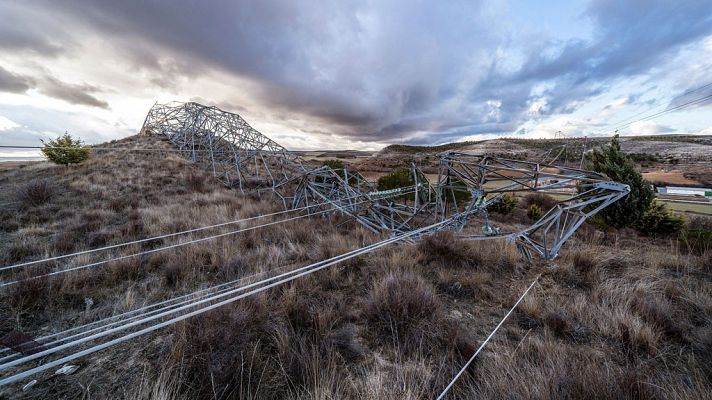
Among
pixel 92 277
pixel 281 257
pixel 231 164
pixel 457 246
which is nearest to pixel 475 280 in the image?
pixel 457 246

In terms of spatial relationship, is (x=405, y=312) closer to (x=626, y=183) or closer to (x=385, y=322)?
(x=385, y=322)

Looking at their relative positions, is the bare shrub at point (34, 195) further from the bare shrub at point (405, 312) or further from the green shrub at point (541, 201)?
the green shrub at point (541, 201)

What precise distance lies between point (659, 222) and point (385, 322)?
728 inches

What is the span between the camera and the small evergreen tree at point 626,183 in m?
12.8

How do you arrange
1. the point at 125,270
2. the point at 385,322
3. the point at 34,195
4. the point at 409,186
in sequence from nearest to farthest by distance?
the point at 385,322
the point at 125,270
the point at 34,195
the point at 409,186

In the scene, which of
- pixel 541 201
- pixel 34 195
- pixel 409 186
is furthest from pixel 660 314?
pixel 541 201

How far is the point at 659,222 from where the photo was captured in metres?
12.8

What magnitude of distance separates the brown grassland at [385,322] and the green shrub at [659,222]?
33.2 ft

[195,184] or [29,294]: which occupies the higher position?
[195,184]

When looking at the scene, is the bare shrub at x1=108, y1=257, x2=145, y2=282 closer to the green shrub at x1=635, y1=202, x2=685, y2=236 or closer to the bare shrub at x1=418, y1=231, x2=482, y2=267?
the bare shrub at x1=418, y1=231, x2=482, y2=267

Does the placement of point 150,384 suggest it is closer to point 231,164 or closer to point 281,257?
point 281,257

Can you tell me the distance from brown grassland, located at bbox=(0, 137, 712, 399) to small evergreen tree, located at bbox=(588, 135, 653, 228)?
9.42m

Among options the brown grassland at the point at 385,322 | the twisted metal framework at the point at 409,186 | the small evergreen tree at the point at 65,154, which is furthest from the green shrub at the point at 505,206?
the small evergreen tree at the point at 65,154

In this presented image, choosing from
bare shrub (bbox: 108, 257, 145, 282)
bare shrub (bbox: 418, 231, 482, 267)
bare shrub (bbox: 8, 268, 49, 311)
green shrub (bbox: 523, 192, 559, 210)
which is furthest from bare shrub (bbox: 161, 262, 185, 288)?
green shrub (bbox: 523, 192, 559, 210)
